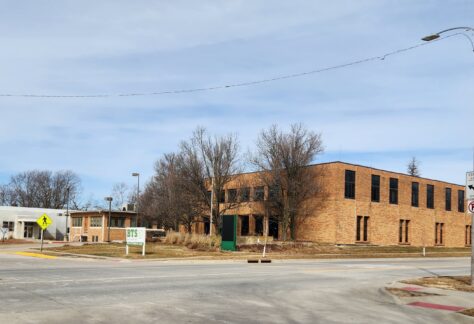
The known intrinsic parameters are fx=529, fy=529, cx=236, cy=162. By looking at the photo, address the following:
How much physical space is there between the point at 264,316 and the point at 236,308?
43.2 inches

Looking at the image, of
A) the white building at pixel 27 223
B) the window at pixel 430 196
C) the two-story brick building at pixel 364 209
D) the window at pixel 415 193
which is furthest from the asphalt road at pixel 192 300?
the white building at pixel 27 223

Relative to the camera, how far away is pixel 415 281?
61.6ft

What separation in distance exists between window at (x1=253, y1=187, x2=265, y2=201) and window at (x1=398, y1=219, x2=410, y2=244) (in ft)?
56.5

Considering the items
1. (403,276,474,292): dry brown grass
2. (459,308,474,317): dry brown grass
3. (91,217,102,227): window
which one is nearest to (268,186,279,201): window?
(91,217,102,227): window

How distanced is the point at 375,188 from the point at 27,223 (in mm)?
54172

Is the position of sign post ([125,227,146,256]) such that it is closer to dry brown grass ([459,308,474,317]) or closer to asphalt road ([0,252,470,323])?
asphalt road ([0,252,470,323])

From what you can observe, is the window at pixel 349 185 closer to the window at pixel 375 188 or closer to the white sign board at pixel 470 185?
the window at pixel 375 188

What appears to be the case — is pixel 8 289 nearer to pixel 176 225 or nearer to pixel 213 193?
pixel 213 193

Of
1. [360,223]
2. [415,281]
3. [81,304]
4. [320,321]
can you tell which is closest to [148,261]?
[415,281]

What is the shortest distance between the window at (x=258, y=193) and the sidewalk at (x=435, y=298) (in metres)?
35.7

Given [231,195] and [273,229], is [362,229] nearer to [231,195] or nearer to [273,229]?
[273,229]

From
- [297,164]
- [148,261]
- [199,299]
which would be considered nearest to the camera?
[199,299]

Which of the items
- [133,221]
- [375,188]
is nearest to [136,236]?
[375,188]

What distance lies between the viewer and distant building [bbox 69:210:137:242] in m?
69.0
